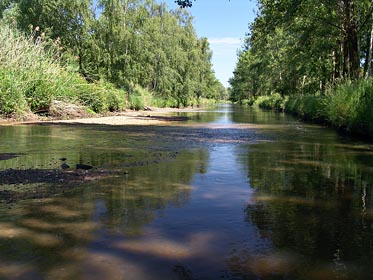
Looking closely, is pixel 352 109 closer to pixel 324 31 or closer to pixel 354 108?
pixel 354 108

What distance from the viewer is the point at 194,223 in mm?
4383

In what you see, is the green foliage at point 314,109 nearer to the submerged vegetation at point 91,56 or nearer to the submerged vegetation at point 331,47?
the submerged vegetation at point 331,47

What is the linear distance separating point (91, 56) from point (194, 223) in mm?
31726

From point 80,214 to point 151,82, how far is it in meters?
44.4

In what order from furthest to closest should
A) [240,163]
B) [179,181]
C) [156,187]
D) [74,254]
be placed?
1. [240,163]
2. [179,181]
3. [156,187]
4. [74,254]

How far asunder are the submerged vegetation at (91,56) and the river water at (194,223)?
13.1 metres

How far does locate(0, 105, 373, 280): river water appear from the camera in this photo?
327 centimetres

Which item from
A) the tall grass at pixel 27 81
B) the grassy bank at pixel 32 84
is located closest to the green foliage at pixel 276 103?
the grassy bank at pixel 32 84

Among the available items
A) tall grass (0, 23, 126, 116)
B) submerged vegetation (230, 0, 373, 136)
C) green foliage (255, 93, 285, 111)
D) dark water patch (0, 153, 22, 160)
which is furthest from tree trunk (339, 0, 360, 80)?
green foliage (255, 93, 285, 111)

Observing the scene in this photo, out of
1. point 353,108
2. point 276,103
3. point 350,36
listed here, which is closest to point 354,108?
point 353,108

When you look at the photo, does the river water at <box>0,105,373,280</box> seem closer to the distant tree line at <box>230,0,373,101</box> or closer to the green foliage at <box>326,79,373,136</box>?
the green foliage at <box>326,79,373,136</box>

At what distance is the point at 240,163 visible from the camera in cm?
835

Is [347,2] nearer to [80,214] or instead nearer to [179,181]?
[179,181]

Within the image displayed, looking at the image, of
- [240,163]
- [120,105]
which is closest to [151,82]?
[120,105]
